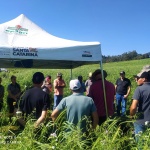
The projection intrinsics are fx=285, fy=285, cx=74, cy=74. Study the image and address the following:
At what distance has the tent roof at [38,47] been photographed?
5.67 metres

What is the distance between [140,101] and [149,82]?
337 mm

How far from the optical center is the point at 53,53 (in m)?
5.95

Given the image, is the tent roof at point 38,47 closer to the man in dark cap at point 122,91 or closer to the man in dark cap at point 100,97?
the man in dark cap at point 100,97

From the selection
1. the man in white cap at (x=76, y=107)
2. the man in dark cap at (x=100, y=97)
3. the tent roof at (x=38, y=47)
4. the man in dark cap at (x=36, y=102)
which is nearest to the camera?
the man in white cap at (x=76, y=107)

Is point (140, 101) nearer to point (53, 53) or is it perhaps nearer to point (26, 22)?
point (53, 53)

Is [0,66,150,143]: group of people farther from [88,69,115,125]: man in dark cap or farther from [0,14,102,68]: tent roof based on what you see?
Result: [0,14,102,68]: tent roof

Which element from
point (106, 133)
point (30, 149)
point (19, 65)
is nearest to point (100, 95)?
point (106, 133)

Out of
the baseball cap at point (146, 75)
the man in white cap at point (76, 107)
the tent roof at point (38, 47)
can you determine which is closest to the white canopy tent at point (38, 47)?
the tent roof at point (38, 47)

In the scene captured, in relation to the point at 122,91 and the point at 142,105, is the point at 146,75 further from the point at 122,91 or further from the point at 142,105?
the point at 122,91

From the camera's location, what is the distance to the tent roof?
5.67m

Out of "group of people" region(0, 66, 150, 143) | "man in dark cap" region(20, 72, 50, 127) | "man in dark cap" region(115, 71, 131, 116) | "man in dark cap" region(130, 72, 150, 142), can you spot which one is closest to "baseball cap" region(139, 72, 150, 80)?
"group of people" region(0, 66, 150, 143)

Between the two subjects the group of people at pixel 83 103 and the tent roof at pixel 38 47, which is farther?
the tent roof at pixel 38 47

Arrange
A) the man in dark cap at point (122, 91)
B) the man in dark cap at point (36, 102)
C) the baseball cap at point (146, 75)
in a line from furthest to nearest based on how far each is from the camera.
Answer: the man in dark cap at point (122, 91)
the baseball cap at point (146, 75)
the man in dark cap at point (36, 102)

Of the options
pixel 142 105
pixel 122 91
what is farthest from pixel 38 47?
pixel 122 91
